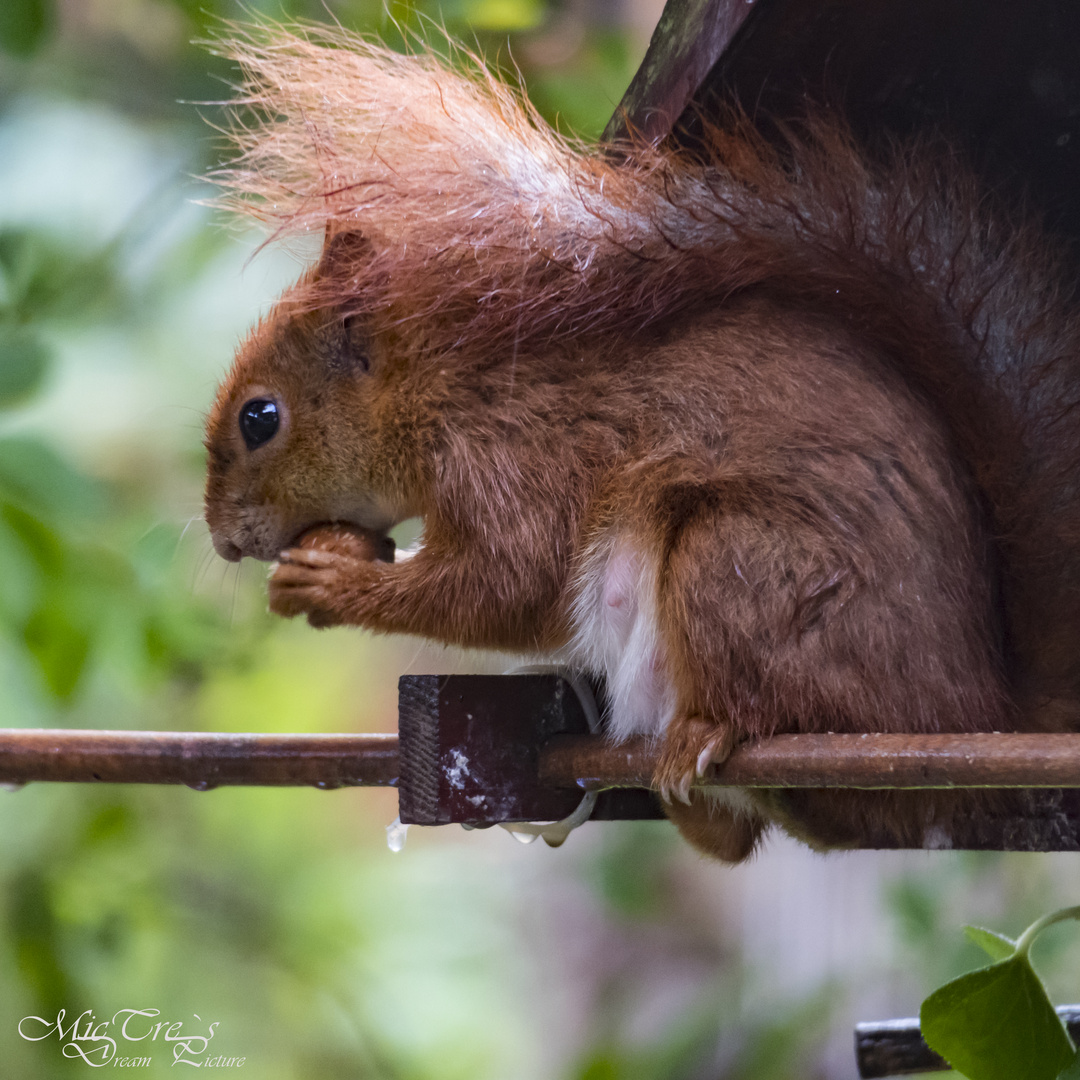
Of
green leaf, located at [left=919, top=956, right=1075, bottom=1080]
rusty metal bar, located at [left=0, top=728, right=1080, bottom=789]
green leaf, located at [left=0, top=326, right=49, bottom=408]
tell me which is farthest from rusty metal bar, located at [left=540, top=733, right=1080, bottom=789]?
green leaf, located at [left=0, top=326, right=49, bottom=408]

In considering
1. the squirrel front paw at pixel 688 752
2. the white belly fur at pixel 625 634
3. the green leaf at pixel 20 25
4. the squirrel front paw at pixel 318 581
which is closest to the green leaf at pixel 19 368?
the green leaf at pixel 20 25

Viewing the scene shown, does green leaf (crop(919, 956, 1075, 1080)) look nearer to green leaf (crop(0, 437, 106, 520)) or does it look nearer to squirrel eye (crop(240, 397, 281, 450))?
squirrel eye (crop(240, 397, 281, 450))

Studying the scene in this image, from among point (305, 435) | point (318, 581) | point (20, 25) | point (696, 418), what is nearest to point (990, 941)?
point (696, 418)

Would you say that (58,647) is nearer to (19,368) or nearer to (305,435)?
(19,368)

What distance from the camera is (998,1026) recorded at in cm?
75

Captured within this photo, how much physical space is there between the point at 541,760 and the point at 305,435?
364 mm

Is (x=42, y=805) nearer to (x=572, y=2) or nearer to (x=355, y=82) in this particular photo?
(x=355, y=82)

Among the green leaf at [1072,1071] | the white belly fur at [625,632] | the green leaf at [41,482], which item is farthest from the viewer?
the green leaf at [41,482]

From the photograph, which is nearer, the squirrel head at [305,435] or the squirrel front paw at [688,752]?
the squirrel front paw at [688,752]

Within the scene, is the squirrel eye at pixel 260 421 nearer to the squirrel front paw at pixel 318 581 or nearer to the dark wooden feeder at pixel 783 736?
the squirrel front paw at pixel 318 581

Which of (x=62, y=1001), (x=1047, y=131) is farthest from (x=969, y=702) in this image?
(x=62, y=1001)

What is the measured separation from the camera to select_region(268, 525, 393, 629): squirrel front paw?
35.4 inches

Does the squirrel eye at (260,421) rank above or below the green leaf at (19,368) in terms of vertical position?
below

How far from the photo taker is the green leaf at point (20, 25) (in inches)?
51.8
